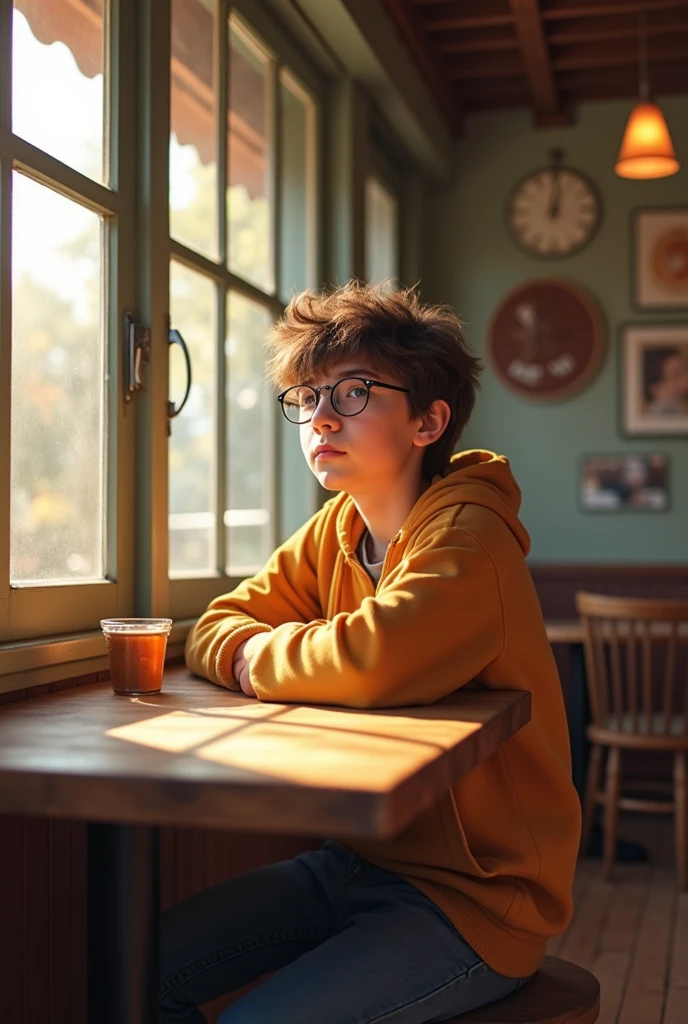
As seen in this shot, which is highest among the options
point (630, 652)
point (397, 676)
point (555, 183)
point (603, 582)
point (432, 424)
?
point (555, 183)

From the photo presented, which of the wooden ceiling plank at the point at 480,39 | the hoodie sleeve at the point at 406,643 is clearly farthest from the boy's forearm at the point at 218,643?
the wooden ceiling plank at the point at 480,39

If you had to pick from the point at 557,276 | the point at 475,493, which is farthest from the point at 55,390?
the point at 557,276

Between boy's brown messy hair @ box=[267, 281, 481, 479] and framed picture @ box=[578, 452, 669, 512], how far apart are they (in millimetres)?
3006

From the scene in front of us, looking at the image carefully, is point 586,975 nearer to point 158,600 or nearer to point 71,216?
point 158,600

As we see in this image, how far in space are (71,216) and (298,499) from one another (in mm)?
1469

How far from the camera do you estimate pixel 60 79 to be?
187cm

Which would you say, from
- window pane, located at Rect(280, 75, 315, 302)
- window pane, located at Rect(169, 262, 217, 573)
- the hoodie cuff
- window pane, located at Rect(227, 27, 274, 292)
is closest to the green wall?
window pane, located at Rect(169, 262, 217, 573)

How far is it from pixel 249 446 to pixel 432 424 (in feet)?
4.82

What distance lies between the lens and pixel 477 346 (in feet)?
16.0

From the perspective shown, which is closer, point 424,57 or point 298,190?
point 298,190

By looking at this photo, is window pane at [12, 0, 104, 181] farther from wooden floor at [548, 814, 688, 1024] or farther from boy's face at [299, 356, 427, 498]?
wooden floor at [548, 814, 688, 1024]

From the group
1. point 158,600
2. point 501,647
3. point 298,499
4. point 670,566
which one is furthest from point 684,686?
point 501,647

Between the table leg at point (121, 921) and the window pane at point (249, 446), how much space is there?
5.64 feet

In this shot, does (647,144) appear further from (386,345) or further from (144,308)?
(386,345)
